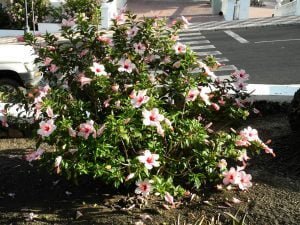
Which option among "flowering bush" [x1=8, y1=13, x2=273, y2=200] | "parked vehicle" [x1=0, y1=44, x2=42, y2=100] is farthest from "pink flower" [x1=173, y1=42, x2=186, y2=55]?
"parked vehicle" [x1=0, y1=44, x2=42, y2=100]

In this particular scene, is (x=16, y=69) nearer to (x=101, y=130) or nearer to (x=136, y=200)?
(x=136, y=200)

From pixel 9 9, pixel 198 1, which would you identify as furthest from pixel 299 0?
pixel 9 9

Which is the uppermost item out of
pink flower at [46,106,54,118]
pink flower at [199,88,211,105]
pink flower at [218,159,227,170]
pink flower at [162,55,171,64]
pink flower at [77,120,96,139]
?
pink flower at [162,55,171,64]

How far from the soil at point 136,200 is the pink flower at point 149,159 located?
57 cm

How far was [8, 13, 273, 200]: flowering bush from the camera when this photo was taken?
4078 millimetres

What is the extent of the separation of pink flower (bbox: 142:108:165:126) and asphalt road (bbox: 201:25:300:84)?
9173mm

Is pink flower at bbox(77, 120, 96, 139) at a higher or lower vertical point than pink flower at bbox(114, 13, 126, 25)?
lower

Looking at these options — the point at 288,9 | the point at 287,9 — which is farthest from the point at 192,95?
the point at 287,9

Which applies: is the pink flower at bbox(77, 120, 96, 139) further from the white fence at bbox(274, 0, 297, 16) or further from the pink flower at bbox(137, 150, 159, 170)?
the white fence at bbox(274, 0, 297, 16)

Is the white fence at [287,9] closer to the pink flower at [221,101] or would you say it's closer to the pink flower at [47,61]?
the pink flower at [221,101]

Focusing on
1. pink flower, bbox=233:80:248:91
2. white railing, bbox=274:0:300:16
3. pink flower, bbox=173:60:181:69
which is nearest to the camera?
pink flower, bbox=173:60:181:69

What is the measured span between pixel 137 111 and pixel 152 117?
0.71ft

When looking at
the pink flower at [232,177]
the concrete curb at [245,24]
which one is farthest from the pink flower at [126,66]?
the concrete curb at [245,24]

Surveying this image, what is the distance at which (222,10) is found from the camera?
A: 28312 mm
